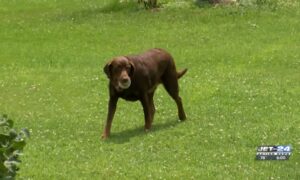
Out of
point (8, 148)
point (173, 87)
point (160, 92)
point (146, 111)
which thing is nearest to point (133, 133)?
point (146, 111)

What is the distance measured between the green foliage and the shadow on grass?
540 centimetres

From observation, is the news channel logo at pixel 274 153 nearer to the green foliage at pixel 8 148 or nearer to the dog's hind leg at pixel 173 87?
the dog's hind leg at pixel 173 87

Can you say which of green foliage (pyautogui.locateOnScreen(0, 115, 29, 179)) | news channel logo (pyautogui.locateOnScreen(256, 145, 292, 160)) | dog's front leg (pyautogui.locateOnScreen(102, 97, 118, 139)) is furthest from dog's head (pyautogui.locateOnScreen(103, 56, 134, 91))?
green foliage (pyautogui.locateOnScreen(0, 115, 29, 179))

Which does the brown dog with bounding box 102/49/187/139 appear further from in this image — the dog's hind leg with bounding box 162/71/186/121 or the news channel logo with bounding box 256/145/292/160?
the news channel logo with bounding box 256/145/292/160

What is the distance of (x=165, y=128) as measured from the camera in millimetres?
10508

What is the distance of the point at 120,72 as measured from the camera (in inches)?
391

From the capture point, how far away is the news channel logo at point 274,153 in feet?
28.1

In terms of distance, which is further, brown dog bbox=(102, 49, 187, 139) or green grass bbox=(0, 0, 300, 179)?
brown dog bbox=(102, 49, 187, 139)

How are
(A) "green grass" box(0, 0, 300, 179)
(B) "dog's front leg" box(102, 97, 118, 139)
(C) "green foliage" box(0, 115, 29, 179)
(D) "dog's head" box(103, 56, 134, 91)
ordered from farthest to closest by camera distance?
(B) "dog's front leg" box(102, 97, 118, 139), (D) "dog's head" box(103, 56, 134, 91), (A) "green grass" box(0, 0, 300, 179), (C) "green foliage" box(0, 115, 29, 179)

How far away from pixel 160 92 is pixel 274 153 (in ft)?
15.4

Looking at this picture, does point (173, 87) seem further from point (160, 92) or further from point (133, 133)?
point (160, 92)

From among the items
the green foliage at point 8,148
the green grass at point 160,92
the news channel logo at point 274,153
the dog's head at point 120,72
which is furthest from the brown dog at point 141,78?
the green foliage at point 8,148

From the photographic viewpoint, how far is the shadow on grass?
391 inches

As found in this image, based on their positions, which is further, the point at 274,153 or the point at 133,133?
the point at 133,133
